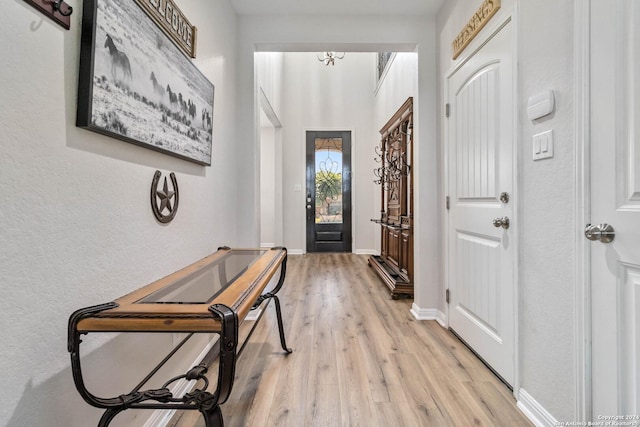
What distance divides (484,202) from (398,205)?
5.62 ft

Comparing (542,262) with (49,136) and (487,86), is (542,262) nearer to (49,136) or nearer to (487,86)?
(487,86)

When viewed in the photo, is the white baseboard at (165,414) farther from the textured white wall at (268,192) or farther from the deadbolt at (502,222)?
the textured white wall at (268,192)

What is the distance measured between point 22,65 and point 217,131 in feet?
4.67

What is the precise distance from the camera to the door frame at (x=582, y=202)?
1.12 metres

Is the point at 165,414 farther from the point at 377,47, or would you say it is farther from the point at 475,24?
the point at 377,47

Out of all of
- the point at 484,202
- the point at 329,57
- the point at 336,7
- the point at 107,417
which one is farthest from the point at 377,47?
the point at 107,417

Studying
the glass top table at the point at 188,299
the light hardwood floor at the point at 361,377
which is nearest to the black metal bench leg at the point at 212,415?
the glass top table at the point at 188,299

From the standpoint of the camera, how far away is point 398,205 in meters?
3.60

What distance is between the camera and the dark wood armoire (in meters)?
3.13

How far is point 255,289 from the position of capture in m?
1.18

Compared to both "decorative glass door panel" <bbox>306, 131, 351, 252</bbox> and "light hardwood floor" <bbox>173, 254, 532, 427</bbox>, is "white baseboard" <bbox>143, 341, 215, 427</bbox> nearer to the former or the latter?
"light hardwood floor" <bbox>173, 254, 532, 427</bbox>

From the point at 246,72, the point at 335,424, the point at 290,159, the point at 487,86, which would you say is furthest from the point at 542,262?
the point at 290,159

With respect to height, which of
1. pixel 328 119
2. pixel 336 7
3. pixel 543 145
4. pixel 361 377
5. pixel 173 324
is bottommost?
pixel 361 377

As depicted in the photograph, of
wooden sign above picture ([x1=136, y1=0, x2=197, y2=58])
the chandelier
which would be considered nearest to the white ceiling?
wooden sign above picture ([x1=136, y1=0, x2=197, y2=58])
